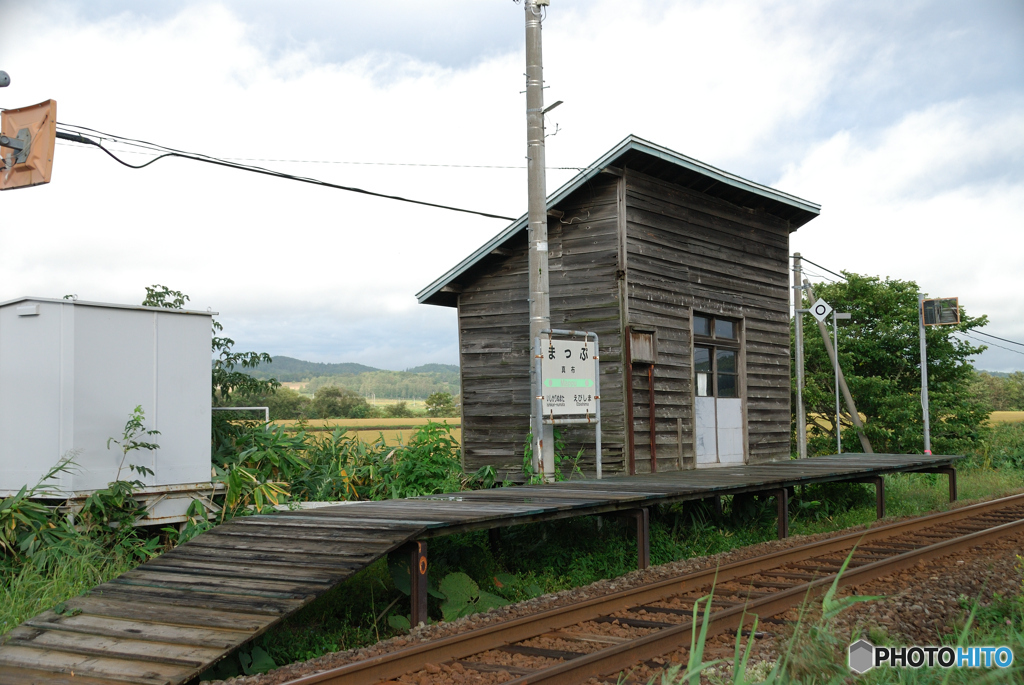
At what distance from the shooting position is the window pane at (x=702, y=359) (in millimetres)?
13891

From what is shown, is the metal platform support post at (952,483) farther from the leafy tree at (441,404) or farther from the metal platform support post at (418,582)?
the leafy tree at (441,404)

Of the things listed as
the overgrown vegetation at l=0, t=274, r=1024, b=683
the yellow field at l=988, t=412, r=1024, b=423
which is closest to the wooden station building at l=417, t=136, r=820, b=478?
the overgrown vegetation at l=0, t=274, r=1024, b=683

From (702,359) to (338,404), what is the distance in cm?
5814

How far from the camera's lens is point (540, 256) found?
10.8 meters

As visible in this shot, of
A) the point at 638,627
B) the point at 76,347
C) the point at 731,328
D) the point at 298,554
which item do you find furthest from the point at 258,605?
the point at 731,328

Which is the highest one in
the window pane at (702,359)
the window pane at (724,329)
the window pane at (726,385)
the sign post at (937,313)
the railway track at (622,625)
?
the sign post at (937,313)

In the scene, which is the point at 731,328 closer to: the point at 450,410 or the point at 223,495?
the point at 223,495

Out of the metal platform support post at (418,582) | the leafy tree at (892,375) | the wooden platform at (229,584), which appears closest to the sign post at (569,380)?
the wooden platform at (229,584)

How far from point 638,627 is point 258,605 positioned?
8.76 feet

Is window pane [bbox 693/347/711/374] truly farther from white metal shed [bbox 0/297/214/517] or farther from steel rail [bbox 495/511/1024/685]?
white metal shed [bbox 0/297/214/517]

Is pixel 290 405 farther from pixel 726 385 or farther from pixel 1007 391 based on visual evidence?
pixel 726 385

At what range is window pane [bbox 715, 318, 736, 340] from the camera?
14.5 m

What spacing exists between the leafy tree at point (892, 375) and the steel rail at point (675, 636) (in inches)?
674

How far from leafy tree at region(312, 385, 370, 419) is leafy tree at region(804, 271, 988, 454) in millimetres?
47158
